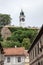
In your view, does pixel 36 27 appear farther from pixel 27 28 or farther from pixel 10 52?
pixel 10 52

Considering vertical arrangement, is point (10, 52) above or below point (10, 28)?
above

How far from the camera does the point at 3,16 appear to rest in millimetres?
169250

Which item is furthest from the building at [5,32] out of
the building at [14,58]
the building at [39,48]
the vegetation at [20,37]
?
the building at [39,48]

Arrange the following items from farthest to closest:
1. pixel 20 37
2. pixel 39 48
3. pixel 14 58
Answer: pixel 20 37
pixel 14 58
pixel 39 48

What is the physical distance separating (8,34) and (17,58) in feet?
214

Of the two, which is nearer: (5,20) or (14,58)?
(14,58)

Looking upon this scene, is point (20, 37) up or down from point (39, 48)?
down

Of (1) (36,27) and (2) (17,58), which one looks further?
(1) (36,27)

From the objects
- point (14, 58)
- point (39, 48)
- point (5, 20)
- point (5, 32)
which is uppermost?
point (39, 48)

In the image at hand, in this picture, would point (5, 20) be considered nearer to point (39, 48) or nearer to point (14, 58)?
point (14, 58)

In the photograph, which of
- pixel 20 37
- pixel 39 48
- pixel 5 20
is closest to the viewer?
pixel 39 48

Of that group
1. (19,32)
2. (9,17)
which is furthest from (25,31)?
(9,17)

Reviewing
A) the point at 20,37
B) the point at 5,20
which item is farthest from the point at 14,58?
the point at 5,20

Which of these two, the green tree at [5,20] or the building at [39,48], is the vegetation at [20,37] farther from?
the building at [39,48]
